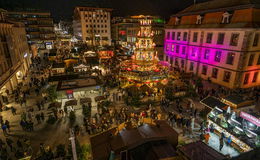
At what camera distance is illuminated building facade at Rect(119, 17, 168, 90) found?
24922 millimetres

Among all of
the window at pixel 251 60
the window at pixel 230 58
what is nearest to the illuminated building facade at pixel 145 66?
the window at pixel 230 58

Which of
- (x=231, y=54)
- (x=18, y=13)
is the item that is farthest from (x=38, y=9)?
(x=231, y=54)

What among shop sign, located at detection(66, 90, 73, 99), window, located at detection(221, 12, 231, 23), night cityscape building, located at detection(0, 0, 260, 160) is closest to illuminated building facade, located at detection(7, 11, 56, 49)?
night cityscape building, located at detection(0, 0, 260, 160)

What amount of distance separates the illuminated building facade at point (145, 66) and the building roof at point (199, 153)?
55.2 ft

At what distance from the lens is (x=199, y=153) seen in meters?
7.67

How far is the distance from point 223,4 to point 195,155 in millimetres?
30101

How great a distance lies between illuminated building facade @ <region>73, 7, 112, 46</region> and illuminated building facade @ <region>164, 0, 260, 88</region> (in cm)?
4838

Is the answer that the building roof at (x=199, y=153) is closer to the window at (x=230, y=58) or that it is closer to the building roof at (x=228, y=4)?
the window at (x=230, y=58)

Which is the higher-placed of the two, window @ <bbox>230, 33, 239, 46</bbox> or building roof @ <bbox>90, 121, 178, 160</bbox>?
window @ <bbox>230, 33, 239, 46</bbox>

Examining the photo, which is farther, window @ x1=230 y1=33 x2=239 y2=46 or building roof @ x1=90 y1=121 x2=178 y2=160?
window @ x1=230 y1=33 x2=239 y2=46

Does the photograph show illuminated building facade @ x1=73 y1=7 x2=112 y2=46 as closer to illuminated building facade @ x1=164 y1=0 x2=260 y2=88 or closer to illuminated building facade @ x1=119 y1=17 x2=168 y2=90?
illuminated building facade @ x1=164 y1=0 x2=260 y2=88

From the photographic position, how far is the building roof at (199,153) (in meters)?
7.45

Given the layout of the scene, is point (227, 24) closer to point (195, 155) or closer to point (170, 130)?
point (170, 130)

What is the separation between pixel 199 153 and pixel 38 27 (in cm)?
7380
